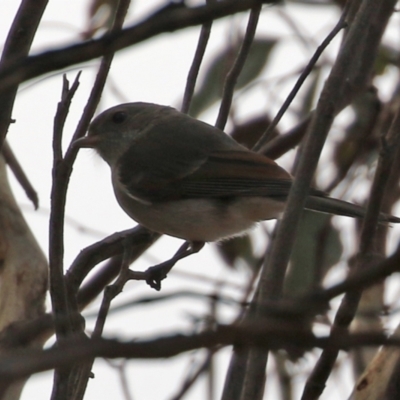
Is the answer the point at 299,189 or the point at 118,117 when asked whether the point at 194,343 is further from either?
the point at 118,117

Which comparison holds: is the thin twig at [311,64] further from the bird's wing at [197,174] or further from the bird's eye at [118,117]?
the bird's eye at [118,117]

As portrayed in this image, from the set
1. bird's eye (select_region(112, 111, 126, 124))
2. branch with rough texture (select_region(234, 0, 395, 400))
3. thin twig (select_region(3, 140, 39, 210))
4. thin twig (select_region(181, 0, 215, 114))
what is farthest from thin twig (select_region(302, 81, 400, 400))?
bird's eye (select_region(112, 111, 126, 124))

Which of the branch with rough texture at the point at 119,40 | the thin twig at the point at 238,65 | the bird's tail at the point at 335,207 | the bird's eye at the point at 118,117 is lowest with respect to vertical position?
the branch with rough texture at the point at 119,40

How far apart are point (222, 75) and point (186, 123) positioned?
1.16 feet

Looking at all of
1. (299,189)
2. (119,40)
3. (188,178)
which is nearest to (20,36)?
(299,189)

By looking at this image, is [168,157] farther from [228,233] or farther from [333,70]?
[333,70]

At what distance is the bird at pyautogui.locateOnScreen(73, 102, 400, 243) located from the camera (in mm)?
3861

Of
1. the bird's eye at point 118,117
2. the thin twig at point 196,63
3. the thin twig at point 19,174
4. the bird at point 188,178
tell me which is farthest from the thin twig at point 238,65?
the bird's eye at point 118,117

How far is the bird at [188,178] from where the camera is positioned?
3.86 metres

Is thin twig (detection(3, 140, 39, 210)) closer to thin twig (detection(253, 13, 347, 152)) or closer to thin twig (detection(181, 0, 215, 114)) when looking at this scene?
thin twig (detection(181, 0, 215, 114))

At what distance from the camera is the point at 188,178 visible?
4.14 meters

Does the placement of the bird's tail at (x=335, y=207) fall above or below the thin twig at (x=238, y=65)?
below

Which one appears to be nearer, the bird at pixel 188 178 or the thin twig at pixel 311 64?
the thin twig at pixel 311 64

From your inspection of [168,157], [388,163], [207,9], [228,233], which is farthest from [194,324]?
[168,157]
